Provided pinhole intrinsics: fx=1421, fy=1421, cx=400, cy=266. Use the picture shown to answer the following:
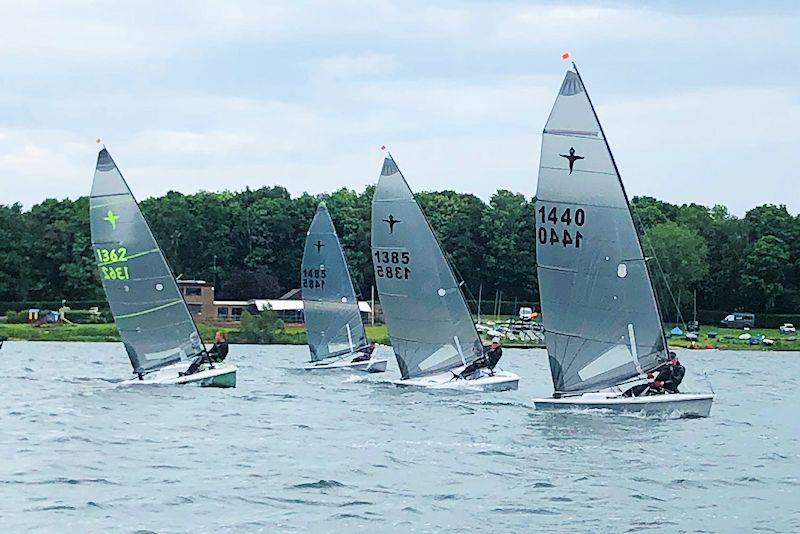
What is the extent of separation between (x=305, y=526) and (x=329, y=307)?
31825mm

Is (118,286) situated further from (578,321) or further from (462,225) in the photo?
(462,225)

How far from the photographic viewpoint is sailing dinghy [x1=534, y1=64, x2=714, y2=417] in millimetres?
30875

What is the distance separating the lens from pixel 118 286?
38656 mm

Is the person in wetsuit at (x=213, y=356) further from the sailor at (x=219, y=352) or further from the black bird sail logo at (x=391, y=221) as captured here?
the black bird sail logo at (x=391, y=221)

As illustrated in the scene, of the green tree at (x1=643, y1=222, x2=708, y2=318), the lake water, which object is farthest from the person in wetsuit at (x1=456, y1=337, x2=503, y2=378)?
the green tree at (x1=643, y1=222, x2=708, y2=318)

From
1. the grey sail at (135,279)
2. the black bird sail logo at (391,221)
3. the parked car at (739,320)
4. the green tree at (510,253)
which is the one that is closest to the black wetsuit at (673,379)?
the black bird sail logo at (391,221)

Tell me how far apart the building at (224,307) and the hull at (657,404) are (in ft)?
229

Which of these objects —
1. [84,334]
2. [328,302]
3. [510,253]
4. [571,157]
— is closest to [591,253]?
[571,157]

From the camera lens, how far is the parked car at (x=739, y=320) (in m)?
104

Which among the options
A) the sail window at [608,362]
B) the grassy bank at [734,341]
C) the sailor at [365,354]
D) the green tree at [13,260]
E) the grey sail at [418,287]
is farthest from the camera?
the green tree at [13,260]

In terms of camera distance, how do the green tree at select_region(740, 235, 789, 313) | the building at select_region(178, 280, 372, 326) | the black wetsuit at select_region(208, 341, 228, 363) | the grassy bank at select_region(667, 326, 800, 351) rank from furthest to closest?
1. the green tree at select_region(740, 235, 789, 313)
2. the building at select_region(178, 280, 372, 326)
3. the grassy bank at select_region(667, 326, 800, 351)
4. the black wetsuit at select_region(208, 341, 228, 363)

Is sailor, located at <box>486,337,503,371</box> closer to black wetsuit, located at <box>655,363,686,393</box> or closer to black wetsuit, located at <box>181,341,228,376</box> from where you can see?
black wetsuit, located at <box>181,341,228,376</box>

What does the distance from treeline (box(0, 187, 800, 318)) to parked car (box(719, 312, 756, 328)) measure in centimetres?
200

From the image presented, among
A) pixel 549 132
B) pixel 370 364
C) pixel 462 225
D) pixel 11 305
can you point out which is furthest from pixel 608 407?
pixel 462 225
